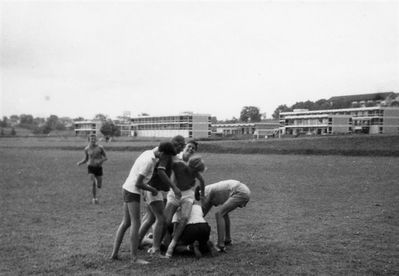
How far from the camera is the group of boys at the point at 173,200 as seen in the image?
19.7 ft

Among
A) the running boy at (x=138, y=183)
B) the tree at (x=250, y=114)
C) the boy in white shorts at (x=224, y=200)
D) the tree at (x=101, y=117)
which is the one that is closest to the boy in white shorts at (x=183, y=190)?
the boy in white shorts at (x=224, y=200)

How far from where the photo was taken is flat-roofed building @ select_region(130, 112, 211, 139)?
3784 inches

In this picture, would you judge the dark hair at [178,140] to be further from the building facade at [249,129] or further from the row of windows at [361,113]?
the building facade at [249,129]

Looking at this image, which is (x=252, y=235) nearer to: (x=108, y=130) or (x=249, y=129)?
(x=249, y=129)

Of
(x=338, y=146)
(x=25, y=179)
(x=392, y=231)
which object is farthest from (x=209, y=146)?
(x=392, y=231)

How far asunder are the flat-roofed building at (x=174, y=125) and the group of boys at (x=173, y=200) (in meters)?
77.9

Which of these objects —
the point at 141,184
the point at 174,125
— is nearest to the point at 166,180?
the point at 141,184

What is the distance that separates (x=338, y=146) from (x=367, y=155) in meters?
5.00

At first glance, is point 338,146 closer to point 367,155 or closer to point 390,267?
point 367,155

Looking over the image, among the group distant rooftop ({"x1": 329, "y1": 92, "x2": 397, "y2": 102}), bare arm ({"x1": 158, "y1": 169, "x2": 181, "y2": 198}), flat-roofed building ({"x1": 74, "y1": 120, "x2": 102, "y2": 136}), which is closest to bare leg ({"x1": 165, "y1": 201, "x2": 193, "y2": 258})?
bare arm ({"x1": 158, "y1": 169, "x2": 181, "y2": 198})

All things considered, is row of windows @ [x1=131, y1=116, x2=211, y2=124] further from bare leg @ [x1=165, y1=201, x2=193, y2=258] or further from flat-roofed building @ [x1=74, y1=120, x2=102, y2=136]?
bare leg @ [x1=165, y1=201, x2=193, y2=258]

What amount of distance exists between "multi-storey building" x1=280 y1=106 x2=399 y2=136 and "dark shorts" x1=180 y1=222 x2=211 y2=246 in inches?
2187

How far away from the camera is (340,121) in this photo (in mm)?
84938

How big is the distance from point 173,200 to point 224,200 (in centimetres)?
99
